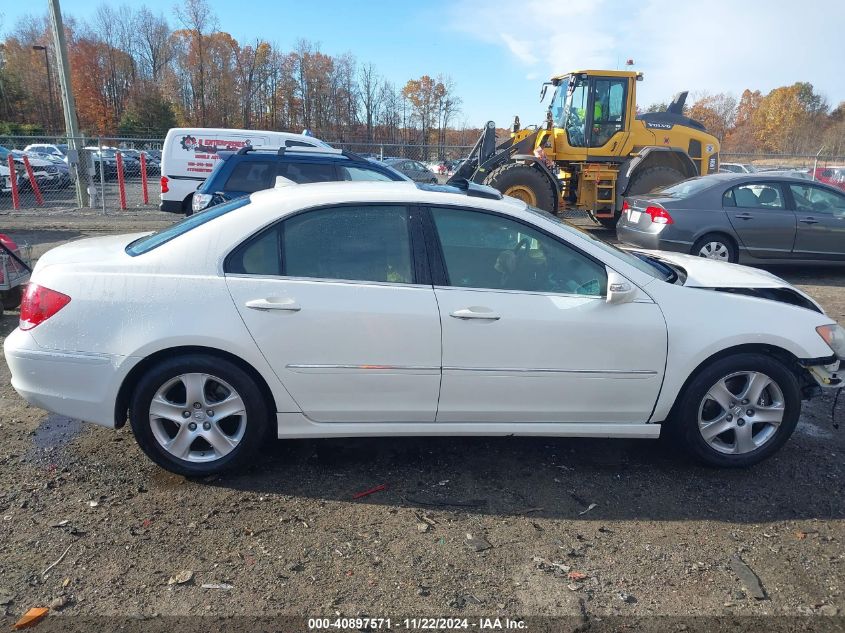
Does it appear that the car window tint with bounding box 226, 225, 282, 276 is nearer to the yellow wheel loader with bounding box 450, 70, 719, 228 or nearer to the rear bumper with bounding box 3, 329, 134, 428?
the rear bumper with bounding box 3, 329, 134, 428

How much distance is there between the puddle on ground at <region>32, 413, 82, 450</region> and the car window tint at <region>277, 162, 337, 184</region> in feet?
19.5

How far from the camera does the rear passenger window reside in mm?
9133

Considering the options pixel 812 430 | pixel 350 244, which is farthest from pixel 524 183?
pixel 350 244

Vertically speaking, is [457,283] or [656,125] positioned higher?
[656,125]

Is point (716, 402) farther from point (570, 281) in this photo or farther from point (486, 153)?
point (486, 153)

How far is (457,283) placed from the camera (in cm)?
336

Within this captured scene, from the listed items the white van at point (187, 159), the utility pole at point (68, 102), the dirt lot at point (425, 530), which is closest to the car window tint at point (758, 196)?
the dirt lot at point (425, 530)

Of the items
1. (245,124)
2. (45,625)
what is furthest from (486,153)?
(245,124)

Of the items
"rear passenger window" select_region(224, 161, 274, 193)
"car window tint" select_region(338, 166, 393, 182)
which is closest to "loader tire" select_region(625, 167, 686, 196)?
"car window tint" select_region(338, 166, 393, 182)

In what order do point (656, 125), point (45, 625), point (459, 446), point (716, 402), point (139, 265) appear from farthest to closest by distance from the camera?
1. point (656, 125)
2. point (459, 446)
3. point (716, 402)
4. point (139, 265)
5. point (45, 625)

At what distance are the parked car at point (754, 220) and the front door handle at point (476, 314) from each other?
6518mm

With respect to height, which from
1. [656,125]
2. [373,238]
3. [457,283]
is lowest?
[457,283]

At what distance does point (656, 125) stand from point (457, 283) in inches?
474

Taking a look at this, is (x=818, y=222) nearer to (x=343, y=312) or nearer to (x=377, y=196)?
(x=377, y=196)
